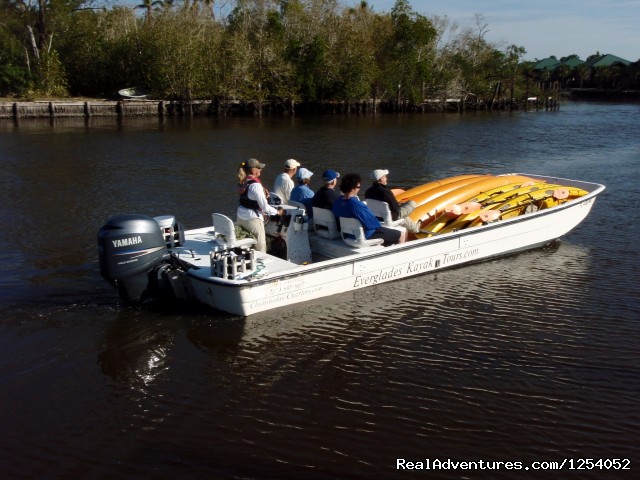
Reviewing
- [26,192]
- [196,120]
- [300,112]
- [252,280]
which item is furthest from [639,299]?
[300,112]

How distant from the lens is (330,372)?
7.42 m

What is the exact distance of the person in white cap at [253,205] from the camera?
945 cm

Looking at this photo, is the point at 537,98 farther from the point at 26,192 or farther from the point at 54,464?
the point at 54,464

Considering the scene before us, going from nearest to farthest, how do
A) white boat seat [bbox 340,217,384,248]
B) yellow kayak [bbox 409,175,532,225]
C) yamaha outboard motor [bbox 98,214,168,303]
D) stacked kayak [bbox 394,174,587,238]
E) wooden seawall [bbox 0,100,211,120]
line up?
yamaha outboard motor [bbox 98,214,168,303] → white boat seat [bbox 340,217,384,248] → stacked kayak [bbox 394,174,587,238] → yellow kayak [bbox 409,175,532,225] → wooden seawall [bbox 0,100,211,120]

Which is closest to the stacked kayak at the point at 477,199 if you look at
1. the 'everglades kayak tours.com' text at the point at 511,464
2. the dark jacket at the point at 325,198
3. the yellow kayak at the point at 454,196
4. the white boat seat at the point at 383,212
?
the yellow kayak at the point at 454,196

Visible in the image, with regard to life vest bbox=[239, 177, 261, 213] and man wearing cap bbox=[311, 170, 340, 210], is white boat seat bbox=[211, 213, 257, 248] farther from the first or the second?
man wearing cap bbox=[311, 170, 340, 210]

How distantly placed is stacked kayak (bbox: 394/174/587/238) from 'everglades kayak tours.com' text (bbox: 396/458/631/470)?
5358 millimetres

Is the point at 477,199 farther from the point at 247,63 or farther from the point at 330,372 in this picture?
the point at 247,63

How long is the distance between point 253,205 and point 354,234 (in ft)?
5.17

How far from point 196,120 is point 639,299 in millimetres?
38059

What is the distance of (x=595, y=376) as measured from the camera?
7320mm

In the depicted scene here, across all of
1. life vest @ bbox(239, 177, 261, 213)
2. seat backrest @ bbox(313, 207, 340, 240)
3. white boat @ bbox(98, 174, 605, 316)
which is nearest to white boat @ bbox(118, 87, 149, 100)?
white boat @ bbox(98, 174, 605, 316)

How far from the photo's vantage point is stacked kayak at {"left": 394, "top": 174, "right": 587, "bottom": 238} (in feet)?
37.1

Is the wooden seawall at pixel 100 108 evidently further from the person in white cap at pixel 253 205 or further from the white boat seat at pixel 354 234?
the white boat seat at pixel 354 234
